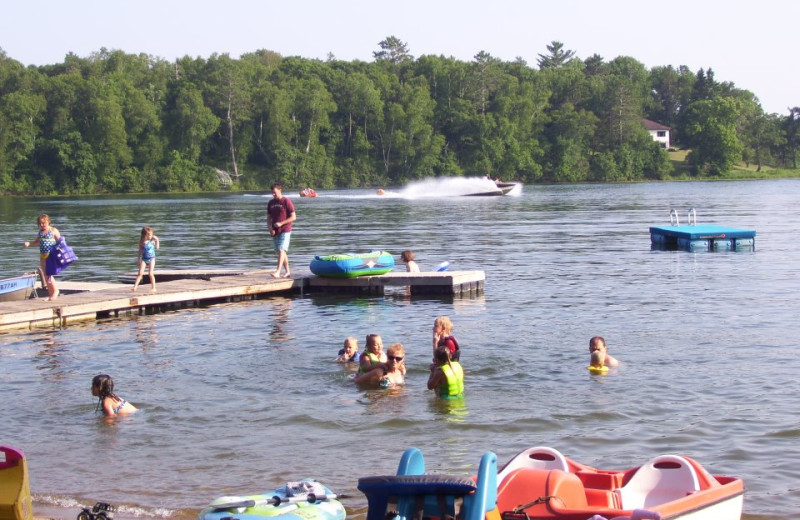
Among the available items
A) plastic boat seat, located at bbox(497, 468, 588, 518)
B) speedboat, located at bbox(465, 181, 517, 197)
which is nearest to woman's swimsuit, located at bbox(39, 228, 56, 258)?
plastic boat seat, located at bbox(497, 468, 588, 518)

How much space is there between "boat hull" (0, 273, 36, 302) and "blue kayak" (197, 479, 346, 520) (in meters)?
15.4

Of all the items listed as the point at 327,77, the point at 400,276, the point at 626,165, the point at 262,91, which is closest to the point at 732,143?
the point at 626,165

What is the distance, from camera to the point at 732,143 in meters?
131

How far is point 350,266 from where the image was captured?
22.9 meters

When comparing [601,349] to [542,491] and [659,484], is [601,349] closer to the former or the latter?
[659,484]

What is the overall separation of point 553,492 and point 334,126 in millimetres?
117366

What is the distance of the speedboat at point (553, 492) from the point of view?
672 centimetres

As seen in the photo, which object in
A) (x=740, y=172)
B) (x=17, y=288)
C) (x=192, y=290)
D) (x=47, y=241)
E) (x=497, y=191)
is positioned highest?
(x=740, y=172)

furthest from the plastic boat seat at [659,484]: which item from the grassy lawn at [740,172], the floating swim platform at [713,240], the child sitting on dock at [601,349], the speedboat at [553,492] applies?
the grassy lawn at [740,172]

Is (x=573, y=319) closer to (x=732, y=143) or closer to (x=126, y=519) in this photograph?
(x=126, y=519)

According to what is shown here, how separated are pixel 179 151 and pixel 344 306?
9365cm

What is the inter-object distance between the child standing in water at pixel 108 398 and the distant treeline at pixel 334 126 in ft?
320

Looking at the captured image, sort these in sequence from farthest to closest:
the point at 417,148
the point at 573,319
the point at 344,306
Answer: the point at 417,148 → the point at 344,306 → the point at 573,319

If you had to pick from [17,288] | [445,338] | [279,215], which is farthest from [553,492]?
[17,288]
